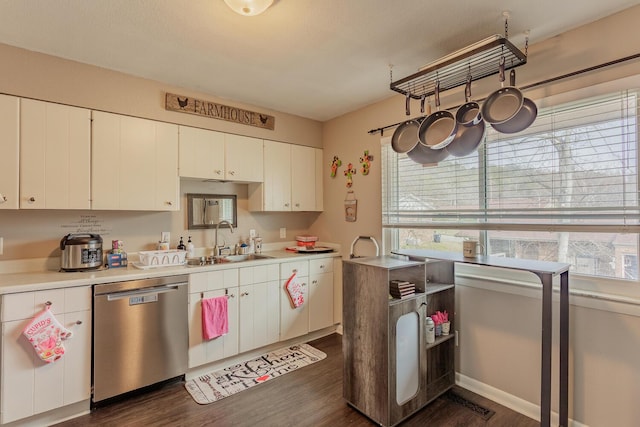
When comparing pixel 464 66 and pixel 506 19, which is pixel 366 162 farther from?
pixel 506 19

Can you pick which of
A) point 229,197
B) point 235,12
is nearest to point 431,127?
point 235,12

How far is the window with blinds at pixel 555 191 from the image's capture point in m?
1.87

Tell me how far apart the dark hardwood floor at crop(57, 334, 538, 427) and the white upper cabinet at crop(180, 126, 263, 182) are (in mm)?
1889

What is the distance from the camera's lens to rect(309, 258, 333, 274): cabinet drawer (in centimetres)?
348

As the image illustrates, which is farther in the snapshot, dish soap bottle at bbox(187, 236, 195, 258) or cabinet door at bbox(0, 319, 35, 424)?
dish soap bottle at bbox(187, 236, 195, 258)

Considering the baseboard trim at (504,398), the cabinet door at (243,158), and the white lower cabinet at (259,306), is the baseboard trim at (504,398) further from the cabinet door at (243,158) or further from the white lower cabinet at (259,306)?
the cabinet door at (243,158)

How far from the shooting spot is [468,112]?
7.17 feet

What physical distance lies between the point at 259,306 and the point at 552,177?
261cm

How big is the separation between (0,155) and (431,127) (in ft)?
9.99

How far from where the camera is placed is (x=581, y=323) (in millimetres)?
1982

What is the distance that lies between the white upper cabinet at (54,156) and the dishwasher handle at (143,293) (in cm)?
76

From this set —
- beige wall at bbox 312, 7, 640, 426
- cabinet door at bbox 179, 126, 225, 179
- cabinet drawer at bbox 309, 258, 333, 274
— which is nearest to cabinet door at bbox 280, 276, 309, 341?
cabinet drawer at bbox 309, 258, 333, 274

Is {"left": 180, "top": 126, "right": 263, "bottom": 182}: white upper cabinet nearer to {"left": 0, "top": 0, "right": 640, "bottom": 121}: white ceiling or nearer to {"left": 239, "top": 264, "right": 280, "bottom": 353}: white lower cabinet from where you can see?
{"left": 0, "top": 0, "right": 640, "bottom": 121}: white ceiling

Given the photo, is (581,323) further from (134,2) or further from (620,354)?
(134,2)
